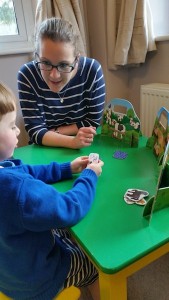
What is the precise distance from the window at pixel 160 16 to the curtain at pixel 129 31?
12 centimetres

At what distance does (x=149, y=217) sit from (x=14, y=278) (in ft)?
1.24

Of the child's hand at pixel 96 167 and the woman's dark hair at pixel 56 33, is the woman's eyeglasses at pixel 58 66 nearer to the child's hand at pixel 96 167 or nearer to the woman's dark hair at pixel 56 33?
the woman's dark hair at pixel 56 33

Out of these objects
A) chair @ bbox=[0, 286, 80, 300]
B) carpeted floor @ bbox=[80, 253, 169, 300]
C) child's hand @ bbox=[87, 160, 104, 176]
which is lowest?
carpeted floor @ bbox=[80, 253, 169, 300]

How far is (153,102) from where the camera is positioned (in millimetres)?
1559

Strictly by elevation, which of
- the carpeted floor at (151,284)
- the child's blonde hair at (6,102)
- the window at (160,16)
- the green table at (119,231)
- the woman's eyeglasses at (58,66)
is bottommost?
the carpeted floor at (151,284)

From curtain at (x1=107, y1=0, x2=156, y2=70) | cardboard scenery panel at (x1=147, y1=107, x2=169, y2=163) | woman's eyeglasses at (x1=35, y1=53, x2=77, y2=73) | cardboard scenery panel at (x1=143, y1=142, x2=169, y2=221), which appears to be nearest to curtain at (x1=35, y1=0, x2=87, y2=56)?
curtain at (x1=107, y1=0, x2=156, y2=70)

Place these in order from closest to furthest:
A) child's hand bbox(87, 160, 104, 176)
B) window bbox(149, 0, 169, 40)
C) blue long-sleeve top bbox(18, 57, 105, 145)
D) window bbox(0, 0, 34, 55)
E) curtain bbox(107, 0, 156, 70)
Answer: child's hand bbox(87, 160, 104, 176) < blue long-sleeve top bbox(18, 57, 105, 145) < curtain bbox(107, 0, 156, 70) < window bbox(149, 0, 169, 40) < window bbox(0, 0, 34, 55)

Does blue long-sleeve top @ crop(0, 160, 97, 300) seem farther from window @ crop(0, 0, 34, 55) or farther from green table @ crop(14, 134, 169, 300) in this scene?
window @ crop(0, 0, 34, 55)

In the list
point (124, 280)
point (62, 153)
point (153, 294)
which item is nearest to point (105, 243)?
point (124, 280)

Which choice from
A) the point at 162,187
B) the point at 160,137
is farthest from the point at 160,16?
the point at 162,187

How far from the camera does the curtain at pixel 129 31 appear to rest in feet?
4.76

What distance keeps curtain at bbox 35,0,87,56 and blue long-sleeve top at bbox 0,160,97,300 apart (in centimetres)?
121

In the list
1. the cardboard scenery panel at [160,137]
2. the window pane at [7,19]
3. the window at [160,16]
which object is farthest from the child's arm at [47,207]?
the window pane at [7,19]

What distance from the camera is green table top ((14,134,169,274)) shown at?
464 mm
